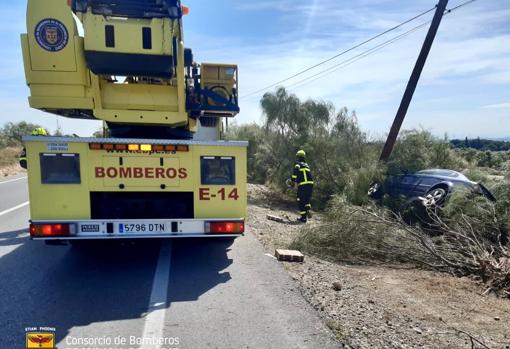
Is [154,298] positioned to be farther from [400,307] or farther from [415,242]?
[415,242]

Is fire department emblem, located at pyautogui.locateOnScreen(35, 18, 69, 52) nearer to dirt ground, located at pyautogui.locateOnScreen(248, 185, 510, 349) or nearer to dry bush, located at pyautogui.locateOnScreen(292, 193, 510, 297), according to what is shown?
dirt ground, located at pyautogui.locateOnScreen(248, 185, 510, 349)

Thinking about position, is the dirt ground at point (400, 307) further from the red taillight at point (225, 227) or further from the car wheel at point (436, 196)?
the car wheel at point (436, 196)

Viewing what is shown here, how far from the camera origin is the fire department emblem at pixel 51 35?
13.8ft

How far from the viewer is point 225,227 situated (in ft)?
15.2

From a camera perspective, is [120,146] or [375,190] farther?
[375,190]

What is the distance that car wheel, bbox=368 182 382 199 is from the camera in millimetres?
9664

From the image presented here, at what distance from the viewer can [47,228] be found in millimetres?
4195

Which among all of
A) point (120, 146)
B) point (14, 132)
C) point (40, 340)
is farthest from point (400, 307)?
point (14, 132)

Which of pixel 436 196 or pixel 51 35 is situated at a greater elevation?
pixel 51 35

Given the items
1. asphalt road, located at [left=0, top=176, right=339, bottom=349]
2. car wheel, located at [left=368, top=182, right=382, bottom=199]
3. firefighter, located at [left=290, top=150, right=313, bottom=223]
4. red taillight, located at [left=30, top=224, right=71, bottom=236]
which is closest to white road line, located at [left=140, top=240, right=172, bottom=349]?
asphalt road, located at [left=0, top=176, right=339, bottom=349]

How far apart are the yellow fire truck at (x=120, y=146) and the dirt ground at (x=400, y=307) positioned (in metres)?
1.46

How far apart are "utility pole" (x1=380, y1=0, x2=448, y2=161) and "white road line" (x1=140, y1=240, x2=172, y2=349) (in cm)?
865

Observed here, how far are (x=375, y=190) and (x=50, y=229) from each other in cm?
824

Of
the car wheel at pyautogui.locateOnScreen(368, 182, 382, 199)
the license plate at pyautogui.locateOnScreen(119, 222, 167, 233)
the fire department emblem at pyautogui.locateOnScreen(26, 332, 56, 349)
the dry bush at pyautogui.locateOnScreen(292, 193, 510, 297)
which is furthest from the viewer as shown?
the car wheel at pyautogui.locateOnScreen(368, 182, 382, 199)
